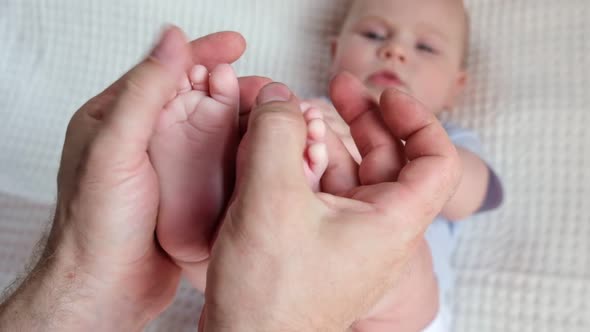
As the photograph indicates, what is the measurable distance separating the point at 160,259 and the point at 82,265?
78 millimetres

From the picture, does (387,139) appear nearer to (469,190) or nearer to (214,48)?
(214,48)

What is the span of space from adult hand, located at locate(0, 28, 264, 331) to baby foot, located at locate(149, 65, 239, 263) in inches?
0.7

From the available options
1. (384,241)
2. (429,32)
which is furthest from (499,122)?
(384,241)

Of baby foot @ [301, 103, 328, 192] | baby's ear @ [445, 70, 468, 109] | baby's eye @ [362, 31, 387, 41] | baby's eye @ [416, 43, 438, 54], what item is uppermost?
baby foot @ [301, 103, 328, 192]

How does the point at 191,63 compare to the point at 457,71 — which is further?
the point at 457,71

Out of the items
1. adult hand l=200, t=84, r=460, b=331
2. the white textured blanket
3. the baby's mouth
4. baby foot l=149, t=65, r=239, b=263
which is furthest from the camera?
the baby's mouth

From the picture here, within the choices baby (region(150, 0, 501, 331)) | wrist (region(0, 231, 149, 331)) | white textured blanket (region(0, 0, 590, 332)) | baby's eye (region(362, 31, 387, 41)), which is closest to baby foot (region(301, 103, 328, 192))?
baby (region(150, 0, 501, 331))

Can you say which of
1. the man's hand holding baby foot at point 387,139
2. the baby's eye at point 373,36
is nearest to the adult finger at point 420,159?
the man's hand holding baby foot at point 387,139

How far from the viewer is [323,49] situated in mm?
1251

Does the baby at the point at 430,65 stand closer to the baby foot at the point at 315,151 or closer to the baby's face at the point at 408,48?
the baby's face at the point at 408,48

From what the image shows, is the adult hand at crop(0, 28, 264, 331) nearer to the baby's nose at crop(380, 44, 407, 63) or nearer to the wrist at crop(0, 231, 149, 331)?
the wrist at crop(0, 231, 149, 331)

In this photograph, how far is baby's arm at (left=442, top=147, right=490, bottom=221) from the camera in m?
0.92

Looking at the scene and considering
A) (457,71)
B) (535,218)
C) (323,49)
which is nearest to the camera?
(535,218)

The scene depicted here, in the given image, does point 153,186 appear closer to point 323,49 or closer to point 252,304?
point 252,304
